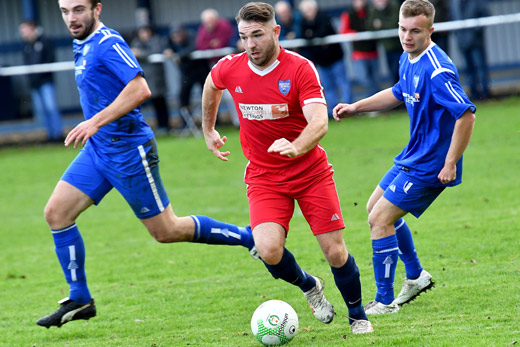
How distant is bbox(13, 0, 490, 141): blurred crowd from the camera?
1617 cm

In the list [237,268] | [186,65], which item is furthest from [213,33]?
[237,268]

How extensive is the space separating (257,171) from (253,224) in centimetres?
38

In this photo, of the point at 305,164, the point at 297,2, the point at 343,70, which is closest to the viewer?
the point at 305,164

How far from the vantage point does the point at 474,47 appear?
16.2 meters

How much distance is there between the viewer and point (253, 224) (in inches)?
219

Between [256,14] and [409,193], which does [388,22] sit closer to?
[409,193]

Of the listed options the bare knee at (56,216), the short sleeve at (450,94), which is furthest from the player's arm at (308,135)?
the bare knee at (56,216)

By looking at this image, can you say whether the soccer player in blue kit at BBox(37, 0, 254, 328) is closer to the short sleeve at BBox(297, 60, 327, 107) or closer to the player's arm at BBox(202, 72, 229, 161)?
the player's arm at BBox(202, 72, 229, 161)

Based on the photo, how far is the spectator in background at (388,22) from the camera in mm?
15977

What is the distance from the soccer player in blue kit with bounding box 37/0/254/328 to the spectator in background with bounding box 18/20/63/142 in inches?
439

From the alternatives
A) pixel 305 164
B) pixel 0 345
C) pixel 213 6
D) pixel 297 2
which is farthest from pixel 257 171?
A: pixel 213 6

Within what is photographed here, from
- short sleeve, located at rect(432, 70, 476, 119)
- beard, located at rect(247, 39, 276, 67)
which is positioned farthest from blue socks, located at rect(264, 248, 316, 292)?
short sleeve, located at rect(432, 70, 476, 119)

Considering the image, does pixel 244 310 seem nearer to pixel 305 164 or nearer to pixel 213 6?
pixel 305 164

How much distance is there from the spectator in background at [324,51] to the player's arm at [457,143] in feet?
35.5
